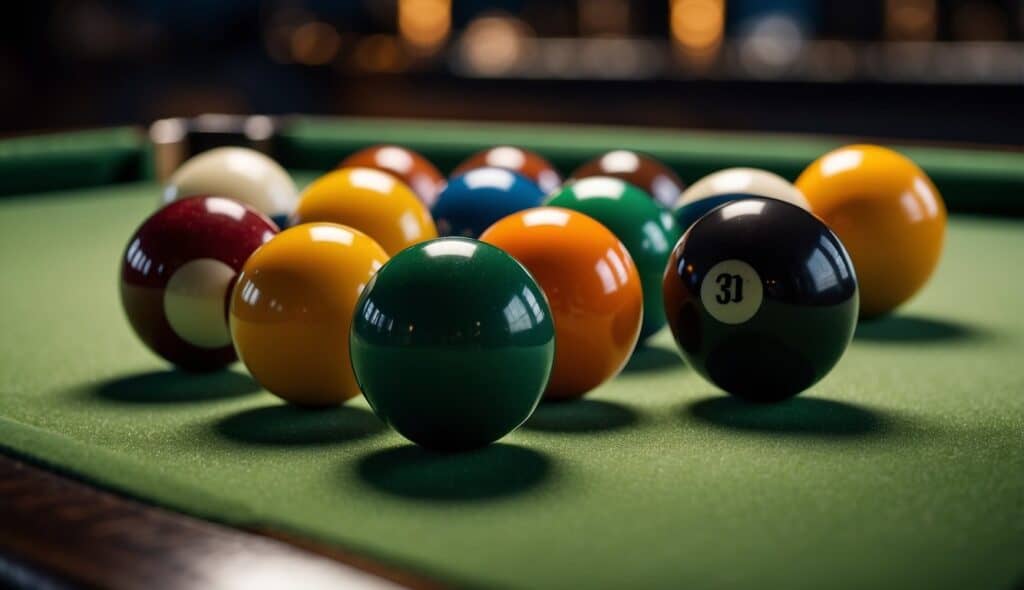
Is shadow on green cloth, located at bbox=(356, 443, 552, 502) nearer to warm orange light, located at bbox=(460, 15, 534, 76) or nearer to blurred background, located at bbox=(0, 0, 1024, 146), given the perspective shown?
blurred background, located at bbox=(0, 0, 1024, 146)

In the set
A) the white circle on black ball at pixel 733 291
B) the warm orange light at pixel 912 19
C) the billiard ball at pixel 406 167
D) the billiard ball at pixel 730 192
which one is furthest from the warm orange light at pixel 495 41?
the white circle on black ball at pixel 733 291

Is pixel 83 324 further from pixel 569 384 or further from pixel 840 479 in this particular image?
pixel 840 479

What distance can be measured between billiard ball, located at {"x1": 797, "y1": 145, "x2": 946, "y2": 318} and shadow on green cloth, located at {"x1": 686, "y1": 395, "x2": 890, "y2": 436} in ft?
2.09

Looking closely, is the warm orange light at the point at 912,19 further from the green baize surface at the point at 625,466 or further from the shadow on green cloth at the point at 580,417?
the shadow on green cloth at the point at 580,417

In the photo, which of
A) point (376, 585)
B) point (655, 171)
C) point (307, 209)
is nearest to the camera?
point (376, 585)

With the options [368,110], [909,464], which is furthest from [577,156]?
[368,110]

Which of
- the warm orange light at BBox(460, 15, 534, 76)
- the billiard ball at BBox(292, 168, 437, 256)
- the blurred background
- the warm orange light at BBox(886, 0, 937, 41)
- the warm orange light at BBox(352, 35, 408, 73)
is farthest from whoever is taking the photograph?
the warm orange light at BBox(460, 15, 534, 76)

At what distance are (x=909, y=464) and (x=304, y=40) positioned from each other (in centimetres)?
947

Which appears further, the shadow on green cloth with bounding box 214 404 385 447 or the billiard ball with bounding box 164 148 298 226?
the billiard ball with bounding box 164 148 298 226

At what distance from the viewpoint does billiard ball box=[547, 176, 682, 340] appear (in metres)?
2.38

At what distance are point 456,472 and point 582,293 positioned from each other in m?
0.50

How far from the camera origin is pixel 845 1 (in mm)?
10055

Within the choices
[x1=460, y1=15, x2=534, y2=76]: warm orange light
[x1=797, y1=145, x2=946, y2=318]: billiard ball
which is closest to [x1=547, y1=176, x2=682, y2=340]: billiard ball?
[x1=797, y1=145, x2=946, y2=318]: billiard ball

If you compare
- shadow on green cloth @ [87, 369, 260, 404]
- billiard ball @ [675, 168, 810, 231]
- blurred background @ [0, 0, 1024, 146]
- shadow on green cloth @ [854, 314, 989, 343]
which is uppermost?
blurred background @ [0, 0, 1024, 146]
